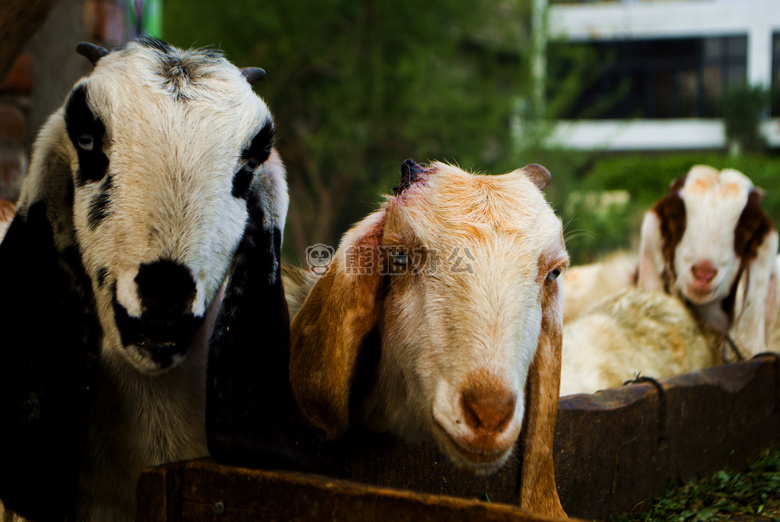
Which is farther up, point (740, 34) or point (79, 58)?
point (740, 34)

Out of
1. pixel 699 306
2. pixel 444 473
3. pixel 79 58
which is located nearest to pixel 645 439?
pixel 444 473

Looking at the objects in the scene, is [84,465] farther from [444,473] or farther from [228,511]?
[444,473]

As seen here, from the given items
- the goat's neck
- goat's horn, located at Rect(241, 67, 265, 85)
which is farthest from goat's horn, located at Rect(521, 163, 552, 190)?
the goat's neck

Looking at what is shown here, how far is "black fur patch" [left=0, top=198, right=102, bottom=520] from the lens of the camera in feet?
6.99

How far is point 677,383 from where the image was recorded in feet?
10.1

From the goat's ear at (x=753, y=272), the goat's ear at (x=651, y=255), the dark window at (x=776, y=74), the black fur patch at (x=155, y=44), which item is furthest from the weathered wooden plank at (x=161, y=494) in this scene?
the dark window at (x=776, y=74)

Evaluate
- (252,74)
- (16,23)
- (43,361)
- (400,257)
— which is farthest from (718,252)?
(16,23)

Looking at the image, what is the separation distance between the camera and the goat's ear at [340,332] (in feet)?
7.37

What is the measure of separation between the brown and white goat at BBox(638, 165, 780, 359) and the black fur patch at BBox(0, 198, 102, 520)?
310cm

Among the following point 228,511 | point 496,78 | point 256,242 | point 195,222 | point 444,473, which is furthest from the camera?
point 496,78

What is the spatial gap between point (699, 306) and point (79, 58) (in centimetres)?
389

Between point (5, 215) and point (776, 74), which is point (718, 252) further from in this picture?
point (776, 74)

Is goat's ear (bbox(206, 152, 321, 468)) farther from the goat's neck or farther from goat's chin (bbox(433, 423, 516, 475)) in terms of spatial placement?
goat's chin (bbox(433, 423, 516, 475))

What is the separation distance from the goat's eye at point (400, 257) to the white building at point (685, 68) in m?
25.3
